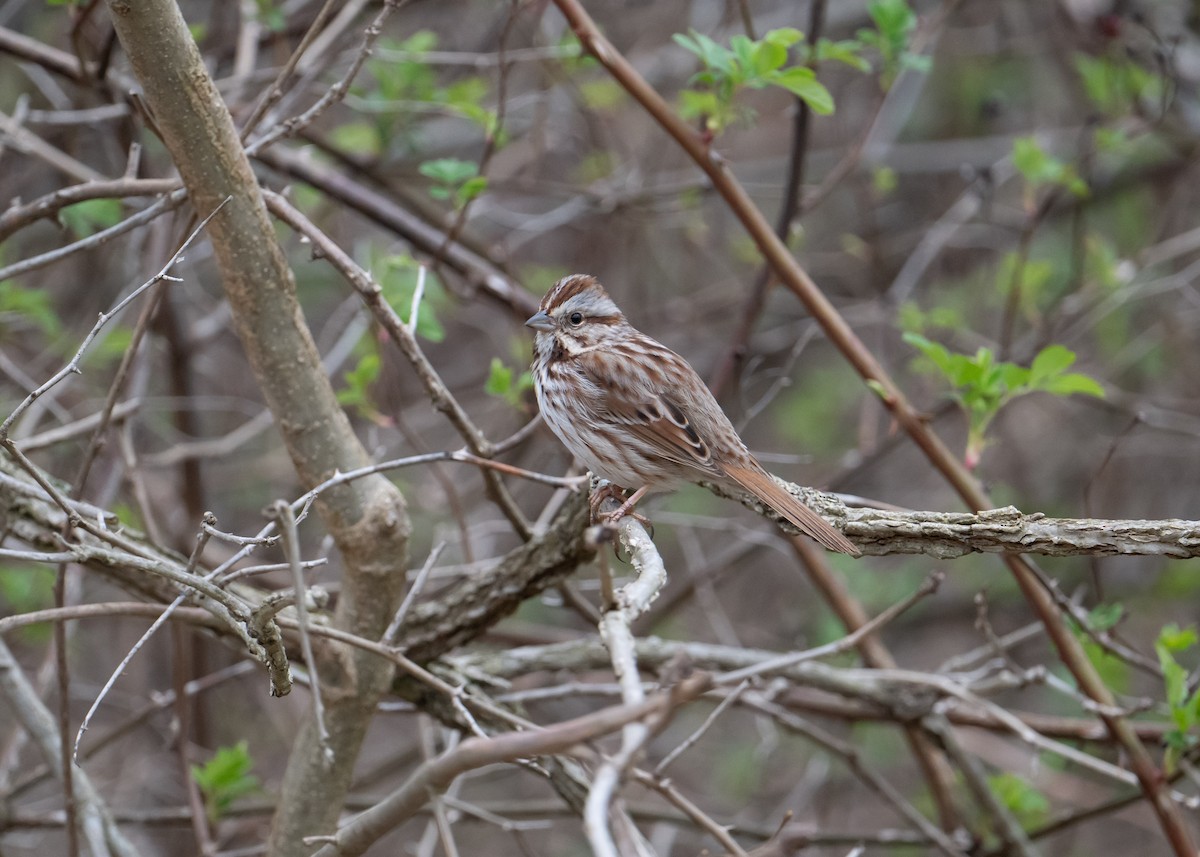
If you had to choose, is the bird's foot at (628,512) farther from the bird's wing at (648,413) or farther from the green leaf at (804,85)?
the green leaf at (804,85)

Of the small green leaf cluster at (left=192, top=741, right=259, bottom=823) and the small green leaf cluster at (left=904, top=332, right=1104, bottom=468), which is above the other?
the small green leaf cluster at (left=904, top=332, right=1104, bottom=468)

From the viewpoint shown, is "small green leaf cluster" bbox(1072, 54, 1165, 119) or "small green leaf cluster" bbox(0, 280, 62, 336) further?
"small green leaf cluster" bbox(1072, 54, 1165, 119)

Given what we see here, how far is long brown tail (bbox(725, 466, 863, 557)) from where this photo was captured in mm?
2701

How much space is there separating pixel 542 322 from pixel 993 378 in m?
1.56

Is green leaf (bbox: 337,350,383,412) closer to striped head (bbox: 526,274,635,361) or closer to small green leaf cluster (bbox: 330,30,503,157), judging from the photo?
striped head (bbox: 526,274,635,361)

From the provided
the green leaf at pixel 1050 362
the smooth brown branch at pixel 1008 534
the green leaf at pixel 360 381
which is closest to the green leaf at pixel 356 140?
the green leaf at pixel 360 381

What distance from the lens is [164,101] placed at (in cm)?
251

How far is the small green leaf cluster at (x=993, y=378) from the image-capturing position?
10.3ft

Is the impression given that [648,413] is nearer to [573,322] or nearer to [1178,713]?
[573,322]

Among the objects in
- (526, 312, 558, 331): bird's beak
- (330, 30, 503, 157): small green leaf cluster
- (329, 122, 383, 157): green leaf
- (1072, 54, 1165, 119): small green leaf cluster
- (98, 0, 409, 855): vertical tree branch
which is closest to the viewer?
(98, 0, 409, 855): vertical tree branch

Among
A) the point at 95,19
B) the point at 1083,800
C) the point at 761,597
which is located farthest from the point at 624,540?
the point at 761,597

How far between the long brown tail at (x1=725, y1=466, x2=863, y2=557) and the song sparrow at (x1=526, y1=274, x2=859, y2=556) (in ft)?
0.04

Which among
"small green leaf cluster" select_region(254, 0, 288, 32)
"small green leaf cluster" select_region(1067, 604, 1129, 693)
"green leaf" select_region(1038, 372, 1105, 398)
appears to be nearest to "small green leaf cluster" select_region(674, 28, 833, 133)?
"green leaf" select_region(1038, 372, 1105, 398)

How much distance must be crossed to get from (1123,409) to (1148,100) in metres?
1.91
